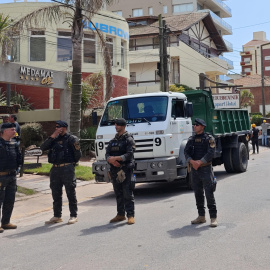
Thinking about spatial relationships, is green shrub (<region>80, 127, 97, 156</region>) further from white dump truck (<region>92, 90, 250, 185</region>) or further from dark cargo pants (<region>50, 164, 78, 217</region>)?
dark cargo pants (<region>50, 164, 78, 217</region>)

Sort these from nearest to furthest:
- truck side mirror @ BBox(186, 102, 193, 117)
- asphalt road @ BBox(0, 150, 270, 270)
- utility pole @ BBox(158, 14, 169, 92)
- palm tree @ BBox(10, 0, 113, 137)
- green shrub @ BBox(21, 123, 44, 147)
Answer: asphalt road @ BBox(0, 150, 270, 270) < truck side mirror @ BBox(186, 102, 193, 117) < palm tree @ BBox(10, 0, 113, 137) < utility pole @ BBox(158, 14, 169, 92) < green shrub @ BBox(21, 123, 44, 147)

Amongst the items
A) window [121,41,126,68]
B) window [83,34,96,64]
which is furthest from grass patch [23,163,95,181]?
window [121,41,126,68]

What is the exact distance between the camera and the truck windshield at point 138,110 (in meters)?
10.8

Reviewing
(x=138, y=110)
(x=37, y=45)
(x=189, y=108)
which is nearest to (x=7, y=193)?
(x=138, y=110)

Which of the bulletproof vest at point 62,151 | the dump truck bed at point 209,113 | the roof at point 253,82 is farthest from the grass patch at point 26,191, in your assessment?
the roof at point 253,82

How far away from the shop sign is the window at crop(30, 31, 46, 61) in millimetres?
7307

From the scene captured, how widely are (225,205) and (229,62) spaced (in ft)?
157

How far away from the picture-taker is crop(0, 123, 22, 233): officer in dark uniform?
7.63 meters

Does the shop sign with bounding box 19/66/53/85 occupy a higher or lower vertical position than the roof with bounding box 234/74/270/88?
lower

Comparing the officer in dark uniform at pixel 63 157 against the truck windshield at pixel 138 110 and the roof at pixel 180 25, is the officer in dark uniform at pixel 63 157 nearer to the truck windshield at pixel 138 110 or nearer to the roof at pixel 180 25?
the truck windshield at pixel 138 110

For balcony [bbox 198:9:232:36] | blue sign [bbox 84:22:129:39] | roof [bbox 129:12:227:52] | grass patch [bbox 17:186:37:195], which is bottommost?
grass patch [bbox 17:186:37:195]

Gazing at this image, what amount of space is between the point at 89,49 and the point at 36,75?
29.8 feet

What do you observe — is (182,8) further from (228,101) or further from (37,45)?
(37,45)

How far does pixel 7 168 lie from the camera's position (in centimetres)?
766
